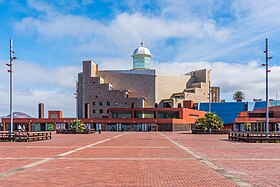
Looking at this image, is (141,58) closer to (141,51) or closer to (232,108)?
(141,51)

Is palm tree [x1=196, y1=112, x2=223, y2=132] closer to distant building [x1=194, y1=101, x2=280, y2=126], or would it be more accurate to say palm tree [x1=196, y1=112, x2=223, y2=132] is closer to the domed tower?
distant building [x1=194, y1=101, x2=280, y2=126]

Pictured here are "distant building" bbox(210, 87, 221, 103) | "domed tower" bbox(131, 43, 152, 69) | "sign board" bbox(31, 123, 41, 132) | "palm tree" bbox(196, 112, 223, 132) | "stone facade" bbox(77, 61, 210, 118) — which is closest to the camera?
"palm tree" bbox(196, 112, 223, 132)

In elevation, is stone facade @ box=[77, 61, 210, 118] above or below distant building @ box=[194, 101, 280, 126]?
above

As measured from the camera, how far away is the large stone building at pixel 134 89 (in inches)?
3649

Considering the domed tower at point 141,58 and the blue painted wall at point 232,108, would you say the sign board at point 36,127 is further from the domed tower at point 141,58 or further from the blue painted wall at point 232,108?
the blue painted wall at point 232,108

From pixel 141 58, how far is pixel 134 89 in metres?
13.4

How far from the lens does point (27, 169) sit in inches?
499

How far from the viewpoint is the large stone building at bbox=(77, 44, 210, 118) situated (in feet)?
304

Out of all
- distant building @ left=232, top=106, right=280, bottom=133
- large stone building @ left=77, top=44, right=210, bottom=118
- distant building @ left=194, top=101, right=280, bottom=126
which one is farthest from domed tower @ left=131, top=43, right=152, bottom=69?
distant building @ left=232, top=106, right=280, bottom=133

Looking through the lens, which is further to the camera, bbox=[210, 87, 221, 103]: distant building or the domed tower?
bbox=[210, 87, 221, 103]: distant building

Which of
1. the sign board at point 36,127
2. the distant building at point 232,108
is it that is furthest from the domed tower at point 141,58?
the sign board at point 36,127

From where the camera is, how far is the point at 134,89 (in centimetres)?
9825

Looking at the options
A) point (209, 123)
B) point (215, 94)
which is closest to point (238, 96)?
point (215, 94)

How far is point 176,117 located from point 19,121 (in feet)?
123
